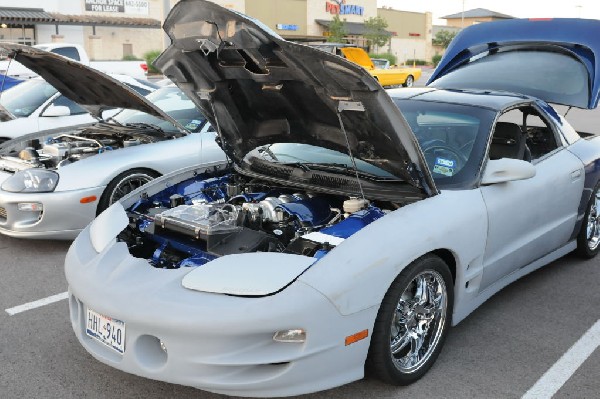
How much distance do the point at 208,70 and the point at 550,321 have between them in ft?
8.54

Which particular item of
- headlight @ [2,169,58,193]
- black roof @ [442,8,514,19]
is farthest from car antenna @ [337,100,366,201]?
black roof @ [442,8,514,19]

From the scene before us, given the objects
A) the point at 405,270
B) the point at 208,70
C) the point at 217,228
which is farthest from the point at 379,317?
the point at 208,70

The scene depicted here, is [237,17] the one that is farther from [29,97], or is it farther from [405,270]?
[29,97]

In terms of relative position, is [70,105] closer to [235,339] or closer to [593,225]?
[593,225]

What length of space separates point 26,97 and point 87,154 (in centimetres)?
311

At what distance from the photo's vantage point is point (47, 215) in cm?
515

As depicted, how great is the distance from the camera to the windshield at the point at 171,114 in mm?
6337

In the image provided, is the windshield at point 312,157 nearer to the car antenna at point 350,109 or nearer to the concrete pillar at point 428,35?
the car antenna at point 350,109

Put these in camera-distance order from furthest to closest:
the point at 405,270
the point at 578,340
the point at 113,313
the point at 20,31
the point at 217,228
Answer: the point at 20,31 → the point at 578,340 → the point at 217,228 → the point at 405,270 → the point at 113,313

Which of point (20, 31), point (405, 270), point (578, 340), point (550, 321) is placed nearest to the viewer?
point (405, 270)

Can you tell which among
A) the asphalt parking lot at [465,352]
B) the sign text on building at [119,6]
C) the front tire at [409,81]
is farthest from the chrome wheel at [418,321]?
the sign text on building at [119,6]

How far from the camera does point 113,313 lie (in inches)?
110

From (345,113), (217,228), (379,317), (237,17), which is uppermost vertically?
(237,17)

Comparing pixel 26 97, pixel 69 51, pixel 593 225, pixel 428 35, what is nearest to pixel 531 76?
pixel 593 225
